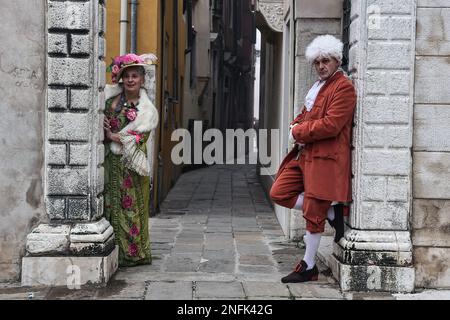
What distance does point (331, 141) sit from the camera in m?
5.59

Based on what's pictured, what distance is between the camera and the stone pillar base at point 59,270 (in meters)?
5.59

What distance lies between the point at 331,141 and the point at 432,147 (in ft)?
2.60

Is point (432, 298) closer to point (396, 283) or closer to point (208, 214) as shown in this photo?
point (396, 283)

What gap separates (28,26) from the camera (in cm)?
559

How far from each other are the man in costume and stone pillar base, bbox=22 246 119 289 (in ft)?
5.36

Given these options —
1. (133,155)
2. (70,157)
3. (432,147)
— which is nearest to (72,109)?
(70,157)

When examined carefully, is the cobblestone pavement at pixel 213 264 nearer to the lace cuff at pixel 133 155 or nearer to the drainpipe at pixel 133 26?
the lace cuff at pixel 133 155

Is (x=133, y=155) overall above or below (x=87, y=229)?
above

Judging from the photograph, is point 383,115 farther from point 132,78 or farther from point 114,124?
point 114,124

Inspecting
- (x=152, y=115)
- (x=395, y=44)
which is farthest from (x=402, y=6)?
(x=152, y=115)

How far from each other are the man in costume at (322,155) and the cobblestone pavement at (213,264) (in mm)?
400

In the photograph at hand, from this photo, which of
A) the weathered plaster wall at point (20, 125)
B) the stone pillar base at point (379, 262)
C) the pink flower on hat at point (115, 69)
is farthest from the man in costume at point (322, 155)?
the weathered plaster wall at point (20, 125)

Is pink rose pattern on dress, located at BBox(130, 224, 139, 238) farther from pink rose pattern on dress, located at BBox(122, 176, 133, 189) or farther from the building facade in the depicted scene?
the building facade

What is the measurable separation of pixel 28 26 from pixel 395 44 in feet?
9.47
